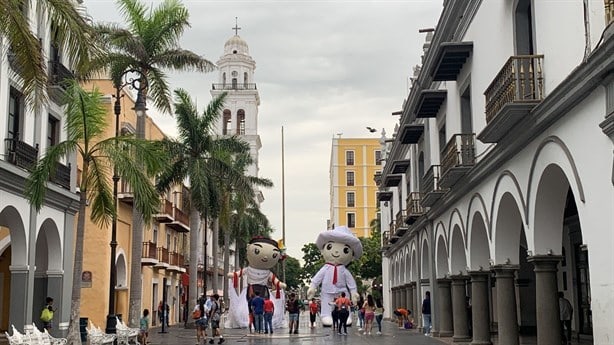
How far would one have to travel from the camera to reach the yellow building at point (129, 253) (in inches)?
1247

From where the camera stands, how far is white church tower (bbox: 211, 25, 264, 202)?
79.2 m

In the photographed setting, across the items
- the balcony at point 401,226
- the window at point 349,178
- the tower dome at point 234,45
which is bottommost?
the balcony at point 401,226

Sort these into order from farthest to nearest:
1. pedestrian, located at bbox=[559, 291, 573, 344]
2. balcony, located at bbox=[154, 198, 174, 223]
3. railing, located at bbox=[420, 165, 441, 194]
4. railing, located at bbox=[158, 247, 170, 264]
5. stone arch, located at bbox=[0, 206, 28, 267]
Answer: railing, located at bbox=[158, 247, 170, 264], balcony, located at bbox=[154, 198, 174, 223], railing, located at bbox=[420, 165, 441, 194], stone arch, located at bbox=[0, 206, 28, 267], pedestrian, located at bbox=[559, 291, 573, 344]

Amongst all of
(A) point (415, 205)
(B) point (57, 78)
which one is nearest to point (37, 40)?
(B) point (57, 78)

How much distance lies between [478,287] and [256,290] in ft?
45.6

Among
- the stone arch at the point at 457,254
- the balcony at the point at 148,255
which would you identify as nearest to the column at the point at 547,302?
the stone arch at the point at 457,254

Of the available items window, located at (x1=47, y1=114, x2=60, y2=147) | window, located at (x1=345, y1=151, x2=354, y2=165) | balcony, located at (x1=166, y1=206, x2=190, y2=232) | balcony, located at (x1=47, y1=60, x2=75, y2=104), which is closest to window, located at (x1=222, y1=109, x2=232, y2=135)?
window, located at (x1=345, y1=151, x2=354, y2=165)

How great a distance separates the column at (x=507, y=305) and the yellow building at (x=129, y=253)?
1046 centimetres

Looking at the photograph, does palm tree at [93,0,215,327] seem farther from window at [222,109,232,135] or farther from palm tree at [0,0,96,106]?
window at [222,109,232,135]

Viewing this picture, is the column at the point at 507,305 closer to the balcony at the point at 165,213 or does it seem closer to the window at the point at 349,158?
the balcony at the point at 165,213

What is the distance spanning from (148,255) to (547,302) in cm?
2658

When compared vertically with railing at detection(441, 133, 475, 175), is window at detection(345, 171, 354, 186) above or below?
above

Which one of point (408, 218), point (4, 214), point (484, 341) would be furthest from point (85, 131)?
point (408, 218)

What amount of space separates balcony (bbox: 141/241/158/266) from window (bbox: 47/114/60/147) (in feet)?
43.9
